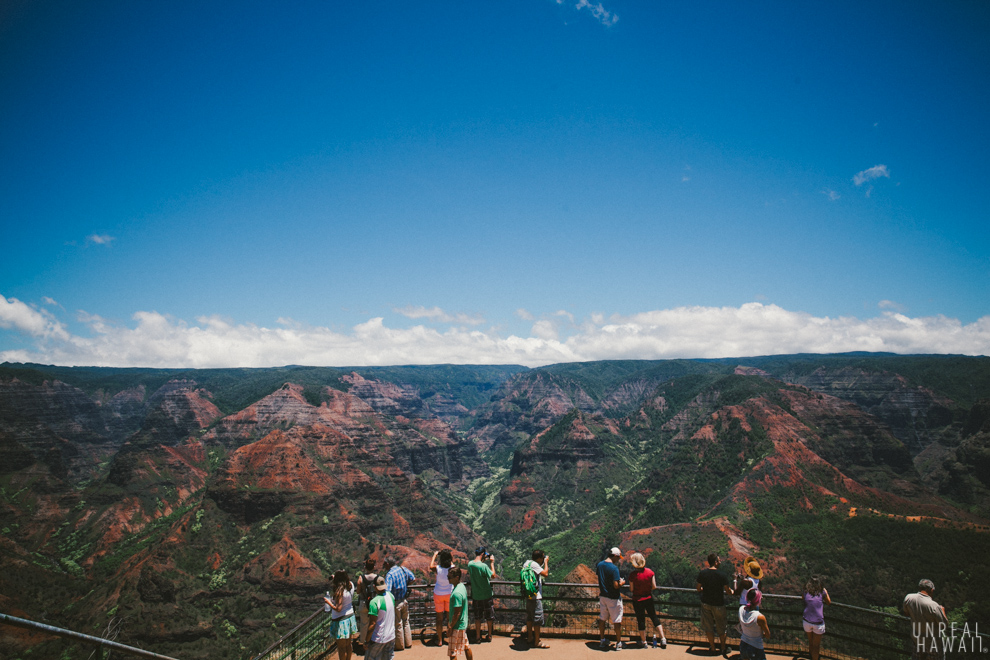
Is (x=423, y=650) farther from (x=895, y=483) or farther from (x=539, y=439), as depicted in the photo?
(x=539, y=439)

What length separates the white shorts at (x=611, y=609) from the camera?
1259 cm

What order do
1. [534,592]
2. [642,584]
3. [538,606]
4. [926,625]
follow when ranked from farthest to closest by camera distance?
[538,606]
[642,584]
[534,592]
[926,625]

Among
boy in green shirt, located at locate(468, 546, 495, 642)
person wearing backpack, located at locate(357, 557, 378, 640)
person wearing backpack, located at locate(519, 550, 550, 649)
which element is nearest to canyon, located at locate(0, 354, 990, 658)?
person wearing backpack, located at locate(519, 550, 550, 649)

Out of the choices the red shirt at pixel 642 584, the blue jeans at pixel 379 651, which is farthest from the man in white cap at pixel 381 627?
the red shirt at pixel 642 584

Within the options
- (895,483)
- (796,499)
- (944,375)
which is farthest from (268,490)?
(944,375)

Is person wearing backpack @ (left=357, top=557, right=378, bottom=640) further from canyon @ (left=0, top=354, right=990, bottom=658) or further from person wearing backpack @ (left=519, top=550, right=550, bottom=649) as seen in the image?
canyon @ (left=0, top=354, right=990, bottom=658)

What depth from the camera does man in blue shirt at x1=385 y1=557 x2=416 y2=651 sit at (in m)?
12.2

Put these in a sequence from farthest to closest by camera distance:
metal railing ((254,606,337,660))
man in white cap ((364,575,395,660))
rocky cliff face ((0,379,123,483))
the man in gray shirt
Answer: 1. rocky cliff face ((0,379,123,483))
2. metal railing ((254,606,337,660))
3. man in white cap ((364,575,395,660))
4. the man in gray shirt

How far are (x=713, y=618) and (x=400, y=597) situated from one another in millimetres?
8289

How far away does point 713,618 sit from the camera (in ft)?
40.0

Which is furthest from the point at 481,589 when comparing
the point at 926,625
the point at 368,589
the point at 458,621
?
the point at 926,625

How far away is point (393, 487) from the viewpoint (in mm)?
106312

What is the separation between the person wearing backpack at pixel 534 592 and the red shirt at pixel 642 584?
7.93ft

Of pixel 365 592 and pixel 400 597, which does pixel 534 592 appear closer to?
pixel 400 597
